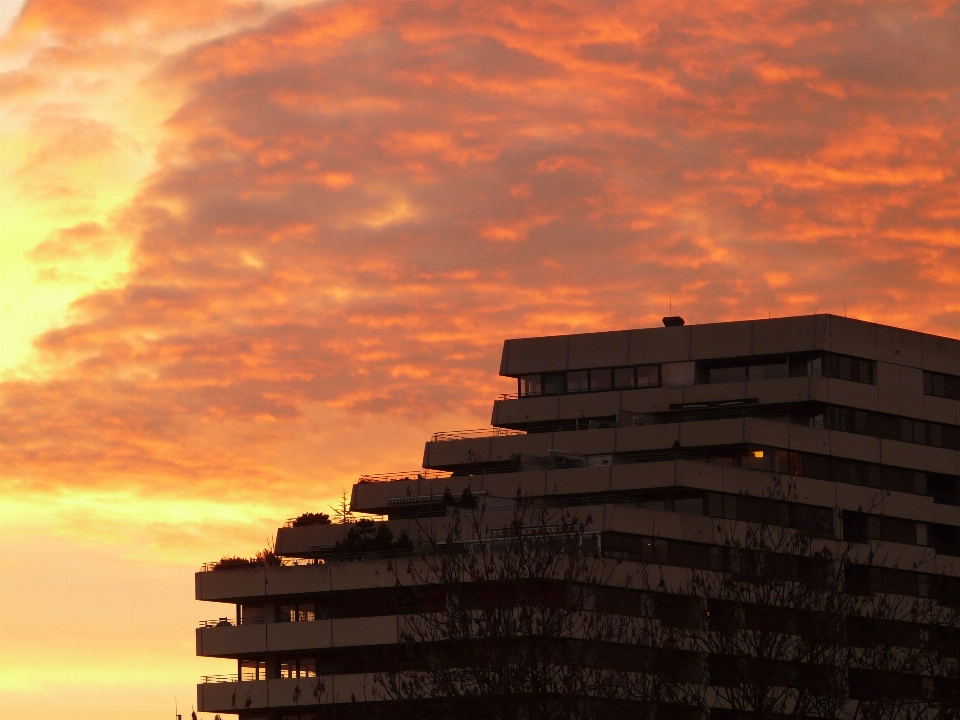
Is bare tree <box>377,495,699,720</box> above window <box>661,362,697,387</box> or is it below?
below

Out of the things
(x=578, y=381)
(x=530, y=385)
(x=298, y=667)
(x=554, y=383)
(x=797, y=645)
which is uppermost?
(x=530, y=385)

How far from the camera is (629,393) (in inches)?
5103

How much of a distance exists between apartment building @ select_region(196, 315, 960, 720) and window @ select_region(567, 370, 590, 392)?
3.8 inches

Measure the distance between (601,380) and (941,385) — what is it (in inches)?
901

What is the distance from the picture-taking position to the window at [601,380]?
13150 cm

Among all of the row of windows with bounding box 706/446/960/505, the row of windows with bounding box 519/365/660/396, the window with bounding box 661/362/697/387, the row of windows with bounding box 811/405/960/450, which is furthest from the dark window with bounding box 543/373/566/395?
the row of windows with bounding box 811/405/960/450

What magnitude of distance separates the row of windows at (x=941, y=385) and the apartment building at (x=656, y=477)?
15 centimetres

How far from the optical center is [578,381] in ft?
435

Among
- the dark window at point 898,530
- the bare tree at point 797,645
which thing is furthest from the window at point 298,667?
the bare tree at point 797,645

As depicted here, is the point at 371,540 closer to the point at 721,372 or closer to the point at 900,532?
the point at 721,372

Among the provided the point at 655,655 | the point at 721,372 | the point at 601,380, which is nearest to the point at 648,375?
the point at 601,380

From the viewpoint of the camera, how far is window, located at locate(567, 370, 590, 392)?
434 ft

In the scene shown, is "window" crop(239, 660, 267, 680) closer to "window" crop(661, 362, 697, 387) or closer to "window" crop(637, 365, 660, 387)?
"window" crop(637, 365, 660, 387)

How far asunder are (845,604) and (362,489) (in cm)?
5949
